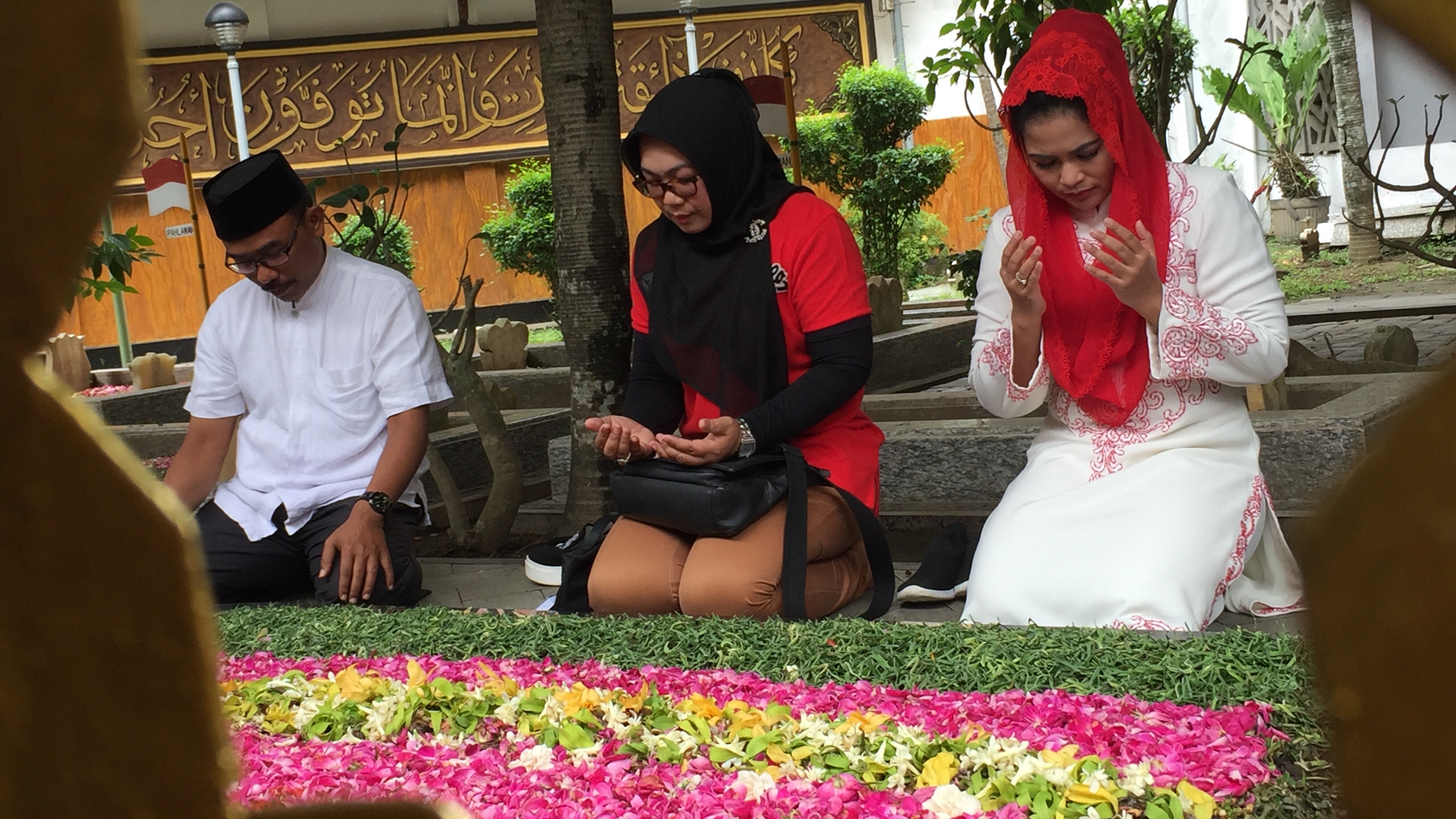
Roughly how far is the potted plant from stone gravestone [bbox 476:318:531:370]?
A: 9.93 m

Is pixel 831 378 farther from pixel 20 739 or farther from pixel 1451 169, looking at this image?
pixel 1451 169

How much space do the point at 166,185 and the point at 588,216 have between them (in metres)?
6.60

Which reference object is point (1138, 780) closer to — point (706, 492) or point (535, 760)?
point (535, 760)

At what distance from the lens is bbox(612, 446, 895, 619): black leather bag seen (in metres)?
3.22

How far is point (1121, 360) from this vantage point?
10.5 feet

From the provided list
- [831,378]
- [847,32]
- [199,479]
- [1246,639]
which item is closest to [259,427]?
[199,479]

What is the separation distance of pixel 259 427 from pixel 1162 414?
2.57 meters

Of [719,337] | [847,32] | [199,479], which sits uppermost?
[847,32]

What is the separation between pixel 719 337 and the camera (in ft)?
11.6

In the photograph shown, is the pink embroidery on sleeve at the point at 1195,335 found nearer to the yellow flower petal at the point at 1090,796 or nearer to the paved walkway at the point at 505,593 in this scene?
the paved walkway at the point at 505,593

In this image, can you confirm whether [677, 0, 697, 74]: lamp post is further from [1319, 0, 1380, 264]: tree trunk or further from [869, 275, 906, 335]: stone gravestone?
[1319, 0, 1380, 264]: tree trunk

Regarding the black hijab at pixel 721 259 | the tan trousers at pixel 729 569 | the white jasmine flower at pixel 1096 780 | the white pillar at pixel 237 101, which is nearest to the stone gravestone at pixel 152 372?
the white pillar at pixel 237 101

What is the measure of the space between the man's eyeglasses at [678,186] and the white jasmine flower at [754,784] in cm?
175

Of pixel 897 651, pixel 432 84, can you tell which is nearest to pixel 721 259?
pixel 897 651
